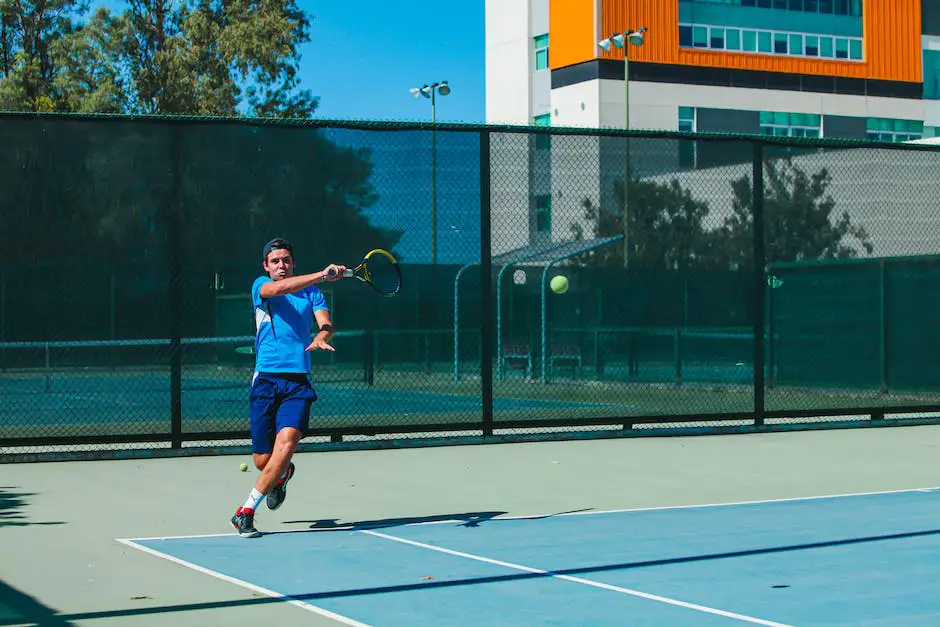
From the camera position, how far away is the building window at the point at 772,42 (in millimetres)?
61844

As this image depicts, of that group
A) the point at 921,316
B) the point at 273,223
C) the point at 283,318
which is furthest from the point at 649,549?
the point at 921,316

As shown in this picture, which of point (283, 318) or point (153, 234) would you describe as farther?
point (153, 234)

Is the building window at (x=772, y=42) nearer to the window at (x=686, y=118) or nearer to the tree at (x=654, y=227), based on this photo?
the window at (x=686, y=118)

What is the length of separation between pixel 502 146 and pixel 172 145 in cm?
307

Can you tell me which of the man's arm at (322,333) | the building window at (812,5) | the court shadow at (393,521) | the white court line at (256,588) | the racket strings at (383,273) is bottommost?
the white court line at (256,588)

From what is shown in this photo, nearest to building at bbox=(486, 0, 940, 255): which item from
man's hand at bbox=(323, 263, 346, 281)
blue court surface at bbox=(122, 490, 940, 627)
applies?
blue court surface at bbox=(122, 490, 940, 627)

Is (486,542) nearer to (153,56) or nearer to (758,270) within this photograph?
(758,270)

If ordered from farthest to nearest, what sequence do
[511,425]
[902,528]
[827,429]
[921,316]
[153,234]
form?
[921,316]
[827,429]
[511,425]
[153,234]
[902,528]

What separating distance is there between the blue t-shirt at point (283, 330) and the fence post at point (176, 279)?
3.80m

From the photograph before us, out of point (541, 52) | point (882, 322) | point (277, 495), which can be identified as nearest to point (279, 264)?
point (277, 495)

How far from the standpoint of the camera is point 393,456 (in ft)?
39.5

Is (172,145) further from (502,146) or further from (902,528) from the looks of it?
(902,528)

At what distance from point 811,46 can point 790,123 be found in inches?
151

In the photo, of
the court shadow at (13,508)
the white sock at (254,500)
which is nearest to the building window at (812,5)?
the court shadow at (13,508)
